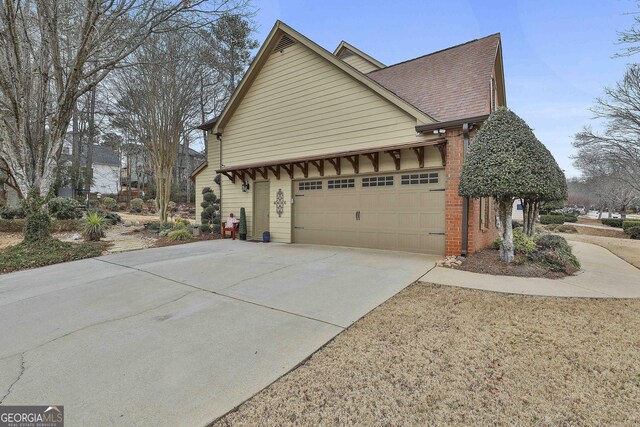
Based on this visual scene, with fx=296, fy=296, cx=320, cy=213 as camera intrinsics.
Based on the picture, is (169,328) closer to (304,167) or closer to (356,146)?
(356,146)

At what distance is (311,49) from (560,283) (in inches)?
346

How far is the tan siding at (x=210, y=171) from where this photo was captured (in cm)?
1280

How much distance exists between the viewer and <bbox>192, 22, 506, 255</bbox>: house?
7.30 m

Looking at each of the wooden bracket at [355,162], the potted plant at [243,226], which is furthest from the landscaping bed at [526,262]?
the potted plant at [243,226]

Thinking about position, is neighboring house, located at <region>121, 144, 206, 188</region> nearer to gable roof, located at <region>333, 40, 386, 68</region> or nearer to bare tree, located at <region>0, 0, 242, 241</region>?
gable roof, located at <region>333, 40, 386, 68</region>

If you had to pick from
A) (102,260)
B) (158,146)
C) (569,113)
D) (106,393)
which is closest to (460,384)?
(106,393)

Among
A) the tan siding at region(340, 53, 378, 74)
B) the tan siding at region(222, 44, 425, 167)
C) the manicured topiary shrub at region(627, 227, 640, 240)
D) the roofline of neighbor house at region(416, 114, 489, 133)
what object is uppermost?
the tan siding at region(340, 53, 378, 74)

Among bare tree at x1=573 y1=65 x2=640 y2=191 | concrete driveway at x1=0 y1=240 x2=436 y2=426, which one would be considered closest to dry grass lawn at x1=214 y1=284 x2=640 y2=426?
concrete driveway at x1=0 y1=240 x2=436 y2=426

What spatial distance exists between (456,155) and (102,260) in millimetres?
8987

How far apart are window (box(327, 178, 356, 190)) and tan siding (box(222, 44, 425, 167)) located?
3.09ft

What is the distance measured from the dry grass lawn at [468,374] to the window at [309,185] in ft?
20.6

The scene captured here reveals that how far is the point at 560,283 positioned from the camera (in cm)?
500

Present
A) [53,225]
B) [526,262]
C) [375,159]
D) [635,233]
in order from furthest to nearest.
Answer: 1. [635,233]
2. [53,225]
3. [375,159]
4. [526,262]

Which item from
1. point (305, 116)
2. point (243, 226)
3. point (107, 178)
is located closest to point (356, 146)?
point (305, 116)
